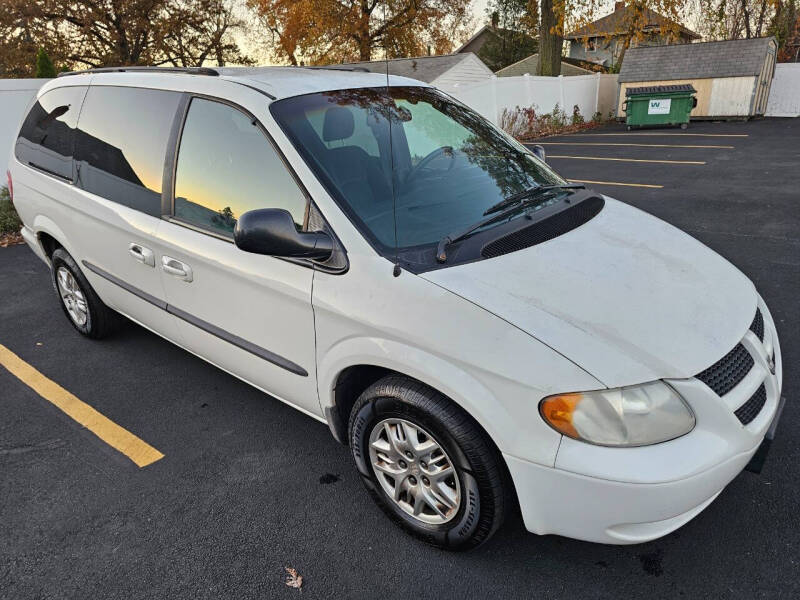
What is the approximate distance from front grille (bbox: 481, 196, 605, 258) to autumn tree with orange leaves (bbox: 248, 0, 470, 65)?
1012 inches

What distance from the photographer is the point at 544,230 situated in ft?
8.50

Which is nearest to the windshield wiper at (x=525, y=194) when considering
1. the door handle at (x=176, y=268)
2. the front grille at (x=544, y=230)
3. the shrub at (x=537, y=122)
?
the front grille at (x=544, y=230)

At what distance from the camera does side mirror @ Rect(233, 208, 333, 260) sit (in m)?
2.22

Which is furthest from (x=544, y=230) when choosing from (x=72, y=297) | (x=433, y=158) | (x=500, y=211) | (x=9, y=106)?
(x=9, y=106)

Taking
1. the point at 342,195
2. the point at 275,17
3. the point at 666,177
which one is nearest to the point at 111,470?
the point at 342,195

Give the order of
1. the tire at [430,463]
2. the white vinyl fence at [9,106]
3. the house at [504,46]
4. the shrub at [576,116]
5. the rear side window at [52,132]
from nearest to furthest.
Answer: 1. the tire at [430,463]
2. the rear side window at [52,132]
3. the white vinyl fence at [9,106]
4. the shrub at [576,116]
5. the house at [504,46]

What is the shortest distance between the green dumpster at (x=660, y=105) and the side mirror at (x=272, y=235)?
18798 mm

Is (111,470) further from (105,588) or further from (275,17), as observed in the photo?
(275,17)

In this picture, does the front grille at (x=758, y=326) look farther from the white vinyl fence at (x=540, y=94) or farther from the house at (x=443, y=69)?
the house at (x=443, y=69)

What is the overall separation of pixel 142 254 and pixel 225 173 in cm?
82

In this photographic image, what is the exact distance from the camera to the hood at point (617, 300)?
194 centimetres

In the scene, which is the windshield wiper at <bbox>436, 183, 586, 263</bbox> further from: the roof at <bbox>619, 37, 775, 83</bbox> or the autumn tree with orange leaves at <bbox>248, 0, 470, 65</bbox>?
the autumn tree with orange leaves at <bbox>248, 0, 470, 65</bbox>

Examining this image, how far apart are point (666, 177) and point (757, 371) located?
29.1 ft

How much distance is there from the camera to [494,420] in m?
1.99
